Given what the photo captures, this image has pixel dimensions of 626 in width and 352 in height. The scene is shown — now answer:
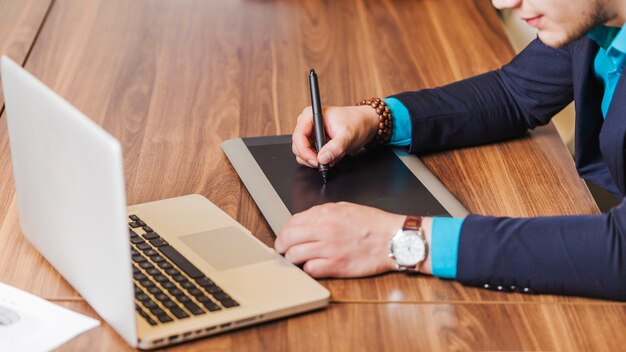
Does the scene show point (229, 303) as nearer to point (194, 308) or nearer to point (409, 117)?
point (194, 308)

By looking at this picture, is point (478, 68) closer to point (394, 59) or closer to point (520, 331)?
point (394, 59)

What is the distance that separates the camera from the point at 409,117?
1683mm

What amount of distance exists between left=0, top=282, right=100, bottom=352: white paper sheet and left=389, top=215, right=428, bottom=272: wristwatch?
39 cm

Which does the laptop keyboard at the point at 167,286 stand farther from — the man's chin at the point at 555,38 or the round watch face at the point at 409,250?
the man's chin at the point at 555,38

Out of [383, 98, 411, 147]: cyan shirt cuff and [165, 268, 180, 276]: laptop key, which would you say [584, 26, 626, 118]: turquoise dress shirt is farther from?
[165, 268, 180, 276]: laptop key

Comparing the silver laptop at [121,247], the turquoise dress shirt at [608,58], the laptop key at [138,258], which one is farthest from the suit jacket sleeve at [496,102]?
the laptop key at [138,258]

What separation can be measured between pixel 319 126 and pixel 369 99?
0.57 feet

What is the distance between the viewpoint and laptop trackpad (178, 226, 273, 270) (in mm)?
1266

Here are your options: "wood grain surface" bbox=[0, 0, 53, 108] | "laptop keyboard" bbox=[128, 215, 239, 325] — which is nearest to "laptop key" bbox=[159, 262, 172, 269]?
"laptop keyboard" bbox=[128, 215, 239, 325]

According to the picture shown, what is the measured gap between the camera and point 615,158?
148cm

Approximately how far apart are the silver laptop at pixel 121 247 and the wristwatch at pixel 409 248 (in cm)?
12

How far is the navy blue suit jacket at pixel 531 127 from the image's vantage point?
4.07ft

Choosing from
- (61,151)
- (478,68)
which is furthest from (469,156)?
(61,151)

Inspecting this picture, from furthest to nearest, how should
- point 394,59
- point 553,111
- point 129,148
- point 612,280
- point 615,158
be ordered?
point 394,59
point 553,111
point 129,148
point 615,158
point 612,280
